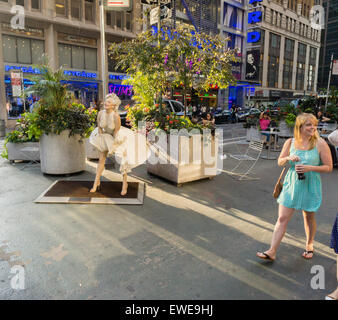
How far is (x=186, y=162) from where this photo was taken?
649 cm

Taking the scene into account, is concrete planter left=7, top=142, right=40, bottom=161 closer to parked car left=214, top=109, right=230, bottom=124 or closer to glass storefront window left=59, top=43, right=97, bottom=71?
parked car left=214, top=109, right=230, bottom=124

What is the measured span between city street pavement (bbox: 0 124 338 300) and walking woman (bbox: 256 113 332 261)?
0.57 m

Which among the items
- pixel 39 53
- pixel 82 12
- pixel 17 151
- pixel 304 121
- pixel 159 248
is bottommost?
pixel 159 248

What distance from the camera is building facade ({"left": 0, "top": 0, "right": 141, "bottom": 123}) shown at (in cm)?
2230

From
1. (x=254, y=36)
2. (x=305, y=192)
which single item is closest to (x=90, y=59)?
(x=254, y=36)

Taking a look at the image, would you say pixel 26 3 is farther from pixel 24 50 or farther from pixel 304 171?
pixel 304 171

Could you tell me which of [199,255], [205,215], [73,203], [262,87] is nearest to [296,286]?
[199,255]

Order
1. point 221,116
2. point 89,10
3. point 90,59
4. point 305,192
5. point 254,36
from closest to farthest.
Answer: point 305,192 < point 221,116 < point 89,10 < point 90,59 < point 254,36

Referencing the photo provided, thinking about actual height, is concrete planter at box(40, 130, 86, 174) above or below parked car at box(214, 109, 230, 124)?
below

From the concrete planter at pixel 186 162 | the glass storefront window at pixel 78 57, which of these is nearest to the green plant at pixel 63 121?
the concrete planter at pixel 186 162

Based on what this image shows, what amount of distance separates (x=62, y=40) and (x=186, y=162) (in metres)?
23.5

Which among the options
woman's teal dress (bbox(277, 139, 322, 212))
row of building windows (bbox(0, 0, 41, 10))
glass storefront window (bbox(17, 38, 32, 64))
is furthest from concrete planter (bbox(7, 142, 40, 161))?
row of building windows (bbox(0, 0, 41, 10))

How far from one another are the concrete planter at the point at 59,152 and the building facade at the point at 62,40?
15643 mm
